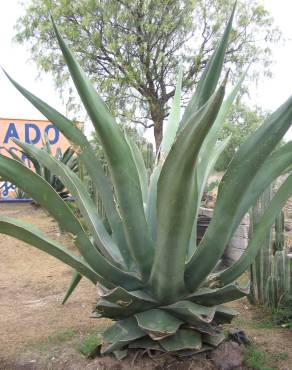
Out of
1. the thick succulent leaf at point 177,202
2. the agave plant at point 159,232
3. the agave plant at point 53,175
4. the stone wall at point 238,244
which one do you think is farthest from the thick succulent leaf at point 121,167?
→ the agave plant at point 53,175

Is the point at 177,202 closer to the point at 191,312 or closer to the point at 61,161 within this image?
the point at 191,312

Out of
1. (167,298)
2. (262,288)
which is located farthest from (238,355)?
(262,288)

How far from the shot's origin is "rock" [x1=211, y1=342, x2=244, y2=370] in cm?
176

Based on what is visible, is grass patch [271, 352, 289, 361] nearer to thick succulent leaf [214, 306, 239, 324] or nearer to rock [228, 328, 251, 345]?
rock [228, 328, 251, 345]

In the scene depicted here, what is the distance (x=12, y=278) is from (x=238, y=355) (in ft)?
8.96

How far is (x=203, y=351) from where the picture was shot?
173 centimetres

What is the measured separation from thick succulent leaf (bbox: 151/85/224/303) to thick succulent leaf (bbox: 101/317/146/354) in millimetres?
160

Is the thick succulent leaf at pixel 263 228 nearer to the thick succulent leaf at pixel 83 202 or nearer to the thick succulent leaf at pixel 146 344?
the thick succulent leaf at pixel 146 344

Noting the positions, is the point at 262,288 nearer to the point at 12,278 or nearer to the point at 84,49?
the point at 12,278

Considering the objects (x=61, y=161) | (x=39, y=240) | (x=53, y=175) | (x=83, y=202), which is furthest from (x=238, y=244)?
(x=53, y=175)

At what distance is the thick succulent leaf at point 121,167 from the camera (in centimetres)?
156

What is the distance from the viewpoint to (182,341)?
1.64 m

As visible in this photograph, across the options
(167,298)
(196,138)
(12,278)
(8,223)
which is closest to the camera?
(196,138)

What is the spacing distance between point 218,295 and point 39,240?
0.68 meters
